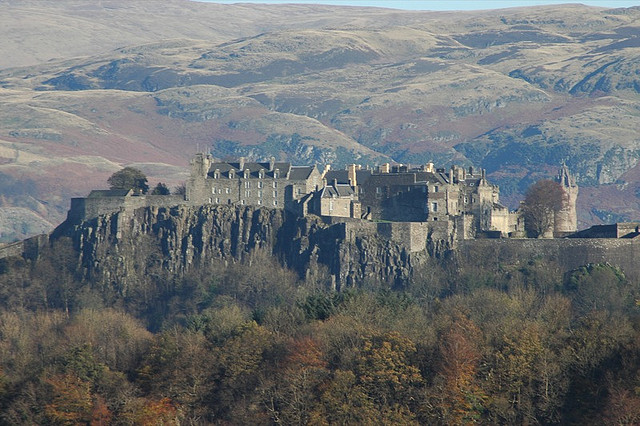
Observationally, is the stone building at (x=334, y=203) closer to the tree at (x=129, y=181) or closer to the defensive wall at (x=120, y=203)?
the defensive wall at (x=120, y=203)

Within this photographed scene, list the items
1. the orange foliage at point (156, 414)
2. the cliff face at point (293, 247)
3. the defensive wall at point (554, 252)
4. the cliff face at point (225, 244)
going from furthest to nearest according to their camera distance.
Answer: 1. the cliff face at point (225, 244)
2. the cliff face at point (293, 247)
3. the defensive wall at point (554, 252)
4. the orange foliage at point (156, 414)

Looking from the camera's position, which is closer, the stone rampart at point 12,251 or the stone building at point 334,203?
the stone building at point 334,203

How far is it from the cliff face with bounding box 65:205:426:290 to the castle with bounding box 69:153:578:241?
3.23ft

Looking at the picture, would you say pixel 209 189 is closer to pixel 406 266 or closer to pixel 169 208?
pixel 169 208

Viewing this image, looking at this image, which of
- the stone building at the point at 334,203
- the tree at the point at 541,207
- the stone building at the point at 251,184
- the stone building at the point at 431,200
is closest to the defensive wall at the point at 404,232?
the stone building at the point at 431,200

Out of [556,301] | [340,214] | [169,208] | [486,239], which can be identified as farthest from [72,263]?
[556,301]

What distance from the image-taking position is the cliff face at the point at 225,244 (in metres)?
125

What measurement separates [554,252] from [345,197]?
57.6 ft

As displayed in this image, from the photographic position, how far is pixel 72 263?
128m

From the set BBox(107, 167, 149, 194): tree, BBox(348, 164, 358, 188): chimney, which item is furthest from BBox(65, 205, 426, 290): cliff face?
BBox(348, 164, 358, 188): chimney

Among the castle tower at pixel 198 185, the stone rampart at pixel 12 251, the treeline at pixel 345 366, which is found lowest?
the treeline at pixel 345 366

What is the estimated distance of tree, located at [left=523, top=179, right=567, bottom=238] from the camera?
129500mm

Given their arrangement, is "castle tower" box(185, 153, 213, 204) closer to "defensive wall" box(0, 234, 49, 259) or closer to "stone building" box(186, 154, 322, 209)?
"stone building" box(186, 154, 322, 209)

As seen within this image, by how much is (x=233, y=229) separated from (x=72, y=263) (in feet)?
44.3
